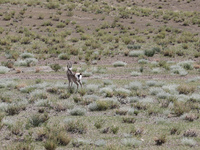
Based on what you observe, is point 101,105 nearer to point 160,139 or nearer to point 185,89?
point 160,139

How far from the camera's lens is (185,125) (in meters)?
10.8

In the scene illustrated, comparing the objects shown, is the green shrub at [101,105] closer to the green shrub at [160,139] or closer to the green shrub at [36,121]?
the green shrub at [36,121]

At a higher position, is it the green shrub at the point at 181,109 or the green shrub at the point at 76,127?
the green shrub at the point at 76,127

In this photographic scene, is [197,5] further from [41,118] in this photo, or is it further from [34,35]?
[41,118]

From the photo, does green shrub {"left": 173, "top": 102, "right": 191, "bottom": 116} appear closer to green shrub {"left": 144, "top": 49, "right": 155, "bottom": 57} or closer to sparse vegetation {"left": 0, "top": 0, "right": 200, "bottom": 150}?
sparse vegetation {"left": 0, "top": 0, "right": 200, "bottom": 150}

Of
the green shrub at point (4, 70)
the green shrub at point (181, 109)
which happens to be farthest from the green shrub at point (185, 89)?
the green shrub at point (4, 70)

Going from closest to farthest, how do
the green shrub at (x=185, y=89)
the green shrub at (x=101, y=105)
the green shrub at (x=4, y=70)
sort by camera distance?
the green shrub at (x=101, y=105), the green shrub at (x=185, y=89), the green shrub at (x=4, y=70)

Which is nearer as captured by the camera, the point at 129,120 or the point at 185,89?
the point at 129,120

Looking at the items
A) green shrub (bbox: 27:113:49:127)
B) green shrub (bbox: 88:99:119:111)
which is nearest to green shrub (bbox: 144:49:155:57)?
green shrub (bbox: 88:99:119:111)

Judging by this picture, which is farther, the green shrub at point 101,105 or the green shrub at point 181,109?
the green shrub at point 101,105

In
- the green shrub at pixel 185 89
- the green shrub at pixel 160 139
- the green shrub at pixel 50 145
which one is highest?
the green shrub at pixel 50 145

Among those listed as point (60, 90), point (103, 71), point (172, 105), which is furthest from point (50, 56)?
point (172, 105)

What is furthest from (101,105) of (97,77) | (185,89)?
(97,77)

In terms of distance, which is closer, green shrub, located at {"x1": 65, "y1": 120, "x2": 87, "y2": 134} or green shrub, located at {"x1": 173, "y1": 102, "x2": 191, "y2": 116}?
green shrub, located at {"x1": 65, "y1": 120, "x2": 87, "y2": 134}
